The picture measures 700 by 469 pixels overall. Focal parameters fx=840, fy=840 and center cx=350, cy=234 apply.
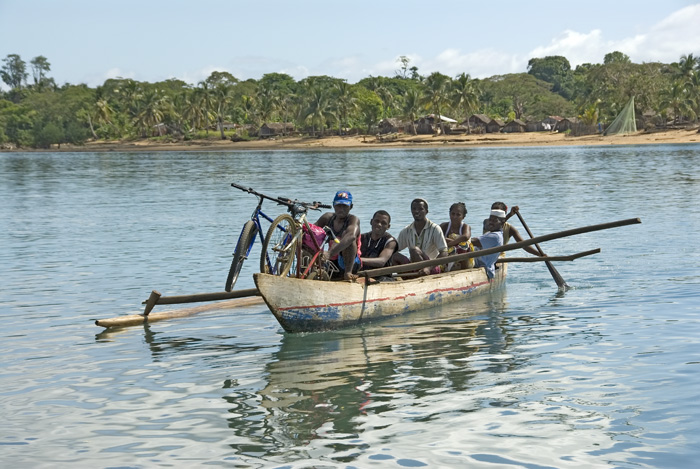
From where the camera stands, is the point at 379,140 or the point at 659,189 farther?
the point at 379,140

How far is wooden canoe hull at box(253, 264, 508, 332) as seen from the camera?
958cm

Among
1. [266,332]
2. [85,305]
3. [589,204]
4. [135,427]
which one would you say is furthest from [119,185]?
[135,427]

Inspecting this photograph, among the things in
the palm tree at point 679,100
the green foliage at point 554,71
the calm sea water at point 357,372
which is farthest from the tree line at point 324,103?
the calm sea water at point 357,372

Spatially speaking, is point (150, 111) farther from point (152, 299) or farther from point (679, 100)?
point (152, 299)

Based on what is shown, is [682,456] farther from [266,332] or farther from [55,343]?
[55,343]

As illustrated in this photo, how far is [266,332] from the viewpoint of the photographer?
10586mm

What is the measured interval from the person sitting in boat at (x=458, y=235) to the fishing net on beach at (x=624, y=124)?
2695 inches

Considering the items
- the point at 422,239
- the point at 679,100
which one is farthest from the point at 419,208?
the point at 679,100

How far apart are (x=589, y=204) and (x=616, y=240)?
905cm

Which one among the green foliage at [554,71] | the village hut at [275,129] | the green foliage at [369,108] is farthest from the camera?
the green foliage at [554,71]

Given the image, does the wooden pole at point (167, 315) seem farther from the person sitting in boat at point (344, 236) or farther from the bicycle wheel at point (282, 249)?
the bicycle wheel at point (282, 249)

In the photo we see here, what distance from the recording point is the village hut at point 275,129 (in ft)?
323

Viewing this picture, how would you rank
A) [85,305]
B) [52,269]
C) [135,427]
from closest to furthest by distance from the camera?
[135,427]
[85,305]
[52,269]

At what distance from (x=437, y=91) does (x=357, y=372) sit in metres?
82.9
